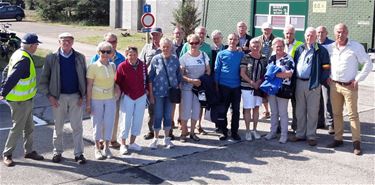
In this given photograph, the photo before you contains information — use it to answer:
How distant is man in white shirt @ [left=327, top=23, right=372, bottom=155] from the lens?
6.80 meters

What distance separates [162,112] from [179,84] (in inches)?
19.4

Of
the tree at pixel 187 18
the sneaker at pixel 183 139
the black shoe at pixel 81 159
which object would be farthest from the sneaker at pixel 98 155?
the tree at pixel 187 18

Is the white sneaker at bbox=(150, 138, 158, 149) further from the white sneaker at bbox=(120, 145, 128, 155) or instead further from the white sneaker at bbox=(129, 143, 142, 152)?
the white sneaker at bbox=(120, 145, 128, 155)

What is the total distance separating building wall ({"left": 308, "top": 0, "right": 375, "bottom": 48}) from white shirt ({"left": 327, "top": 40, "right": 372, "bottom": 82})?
694cm

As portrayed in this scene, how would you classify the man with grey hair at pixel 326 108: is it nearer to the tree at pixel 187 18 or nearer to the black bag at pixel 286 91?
the black bag at pixel 286 91

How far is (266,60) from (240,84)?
0.60m

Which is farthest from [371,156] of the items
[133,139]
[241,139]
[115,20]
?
[115,20]

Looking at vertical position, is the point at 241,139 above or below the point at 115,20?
below

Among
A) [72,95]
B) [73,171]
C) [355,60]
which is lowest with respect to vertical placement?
[73,171]

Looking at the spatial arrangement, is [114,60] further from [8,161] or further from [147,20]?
[147,20]

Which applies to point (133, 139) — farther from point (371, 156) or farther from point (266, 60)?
point (371, 156)

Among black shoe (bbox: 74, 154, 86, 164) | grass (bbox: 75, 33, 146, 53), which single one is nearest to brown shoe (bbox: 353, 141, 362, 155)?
black shoe (bbox: 74, 154, 86, 164)

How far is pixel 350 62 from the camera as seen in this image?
680cm

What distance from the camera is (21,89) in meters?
6.11
